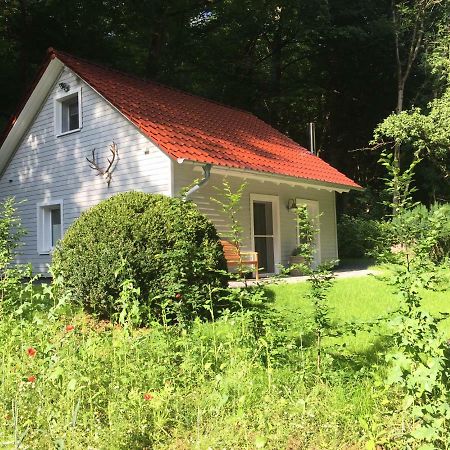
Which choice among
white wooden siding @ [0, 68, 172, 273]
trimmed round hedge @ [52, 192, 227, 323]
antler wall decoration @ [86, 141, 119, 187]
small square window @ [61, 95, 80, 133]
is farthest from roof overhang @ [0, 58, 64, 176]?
trimmed round hedge @ [52, 192, 227, 323]

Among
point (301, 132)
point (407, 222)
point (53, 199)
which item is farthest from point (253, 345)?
point (301, 132)

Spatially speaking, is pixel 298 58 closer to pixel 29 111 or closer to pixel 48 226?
pixel 29 111

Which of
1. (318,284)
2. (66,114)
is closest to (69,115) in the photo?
(66,114)

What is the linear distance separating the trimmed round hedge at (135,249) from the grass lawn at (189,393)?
2.01 metres

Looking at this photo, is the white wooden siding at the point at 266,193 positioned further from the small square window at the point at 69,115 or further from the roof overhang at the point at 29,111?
the roof overhang at the point at 29,111

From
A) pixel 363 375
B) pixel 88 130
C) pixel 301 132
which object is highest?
pixel 301 132

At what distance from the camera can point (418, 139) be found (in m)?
19.4

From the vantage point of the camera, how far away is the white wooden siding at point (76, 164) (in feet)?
38.4

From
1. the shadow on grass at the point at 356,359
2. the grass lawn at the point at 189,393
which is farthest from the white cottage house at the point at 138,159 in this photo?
the grass lawn at the point at 189,393

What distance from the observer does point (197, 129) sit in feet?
42.2

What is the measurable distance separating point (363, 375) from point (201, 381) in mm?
1159

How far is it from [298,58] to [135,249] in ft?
74.9

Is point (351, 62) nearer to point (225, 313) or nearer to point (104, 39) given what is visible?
point (104, 39)

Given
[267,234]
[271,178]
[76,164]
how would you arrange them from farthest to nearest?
[267,234] < [76,164] < [271,178]
